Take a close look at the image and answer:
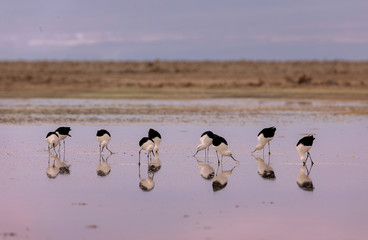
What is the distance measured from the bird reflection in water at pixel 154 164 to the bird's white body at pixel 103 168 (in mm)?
913

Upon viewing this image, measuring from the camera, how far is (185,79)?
2884 inches

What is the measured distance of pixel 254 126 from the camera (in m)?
24.8

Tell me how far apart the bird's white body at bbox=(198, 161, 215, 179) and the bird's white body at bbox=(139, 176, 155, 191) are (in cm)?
121

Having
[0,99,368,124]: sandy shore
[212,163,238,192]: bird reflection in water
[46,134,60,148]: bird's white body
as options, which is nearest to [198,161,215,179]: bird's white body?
[212,163,238,192]: bird reflection in water

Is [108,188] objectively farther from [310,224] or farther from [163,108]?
[163,108]

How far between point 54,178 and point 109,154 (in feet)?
12.3

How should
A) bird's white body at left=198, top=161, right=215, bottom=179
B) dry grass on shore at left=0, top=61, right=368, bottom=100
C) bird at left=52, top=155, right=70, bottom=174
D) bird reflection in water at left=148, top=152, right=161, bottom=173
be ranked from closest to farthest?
1. bird's white body at left=198, top=161, right=215, bottom=179
2. bird at left=52, top=155, right=70, bottom=174
3. bird reflection in water at left=148, top=152, right=161, bottom=173
4. dry grass on shore at left=0, top=61, right=368, bottom=100

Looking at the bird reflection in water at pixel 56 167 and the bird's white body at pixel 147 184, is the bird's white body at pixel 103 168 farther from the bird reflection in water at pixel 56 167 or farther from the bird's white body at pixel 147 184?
the bird's white body at pixel 147 184

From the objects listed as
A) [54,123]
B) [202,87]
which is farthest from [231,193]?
[202,87]

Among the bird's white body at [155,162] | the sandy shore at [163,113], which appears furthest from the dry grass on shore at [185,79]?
the bird's white body at [155,162]

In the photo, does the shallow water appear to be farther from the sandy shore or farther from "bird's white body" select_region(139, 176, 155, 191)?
the sandy shore

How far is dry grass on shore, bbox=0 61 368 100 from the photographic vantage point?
177 feet

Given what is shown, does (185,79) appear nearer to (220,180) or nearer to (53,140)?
(53,140)

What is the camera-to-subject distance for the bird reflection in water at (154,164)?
14197 mm
